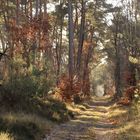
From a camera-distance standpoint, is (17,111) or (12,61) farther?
(12,61)

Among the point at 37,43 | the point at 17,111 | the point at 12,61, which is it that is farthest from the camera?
the point at 37,43

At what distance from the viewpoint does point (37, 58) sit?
31219 mm

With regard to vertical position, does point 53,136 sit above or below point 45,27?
below

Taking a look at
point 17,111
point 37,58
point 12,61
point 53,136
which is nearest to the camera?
point 53,136

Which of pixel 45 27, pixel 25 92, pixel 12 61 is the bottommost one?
pixel 25 92

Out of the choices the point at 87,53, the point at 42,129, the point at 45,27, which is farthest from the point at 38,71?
the point at 87,53

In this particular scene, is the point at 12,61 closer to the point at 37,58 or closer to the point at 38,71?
the point at 38,71

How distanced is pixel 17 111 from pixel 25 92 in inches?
80.9

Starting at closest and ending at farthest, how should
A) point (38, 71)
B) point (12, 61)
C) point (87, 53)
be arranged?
point (12, 61), point (38, 71), point (87, 53)

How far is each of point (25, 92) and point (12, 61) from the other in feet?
7.45

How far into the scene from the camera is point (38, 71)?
80.4ft

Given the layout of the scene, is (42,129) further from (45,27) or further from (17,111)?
(45,27)

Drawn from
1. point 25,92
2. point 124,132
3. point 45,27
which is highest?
point 45,27

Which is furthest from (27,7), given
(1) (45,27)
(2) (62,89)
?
(2) (62,89)
